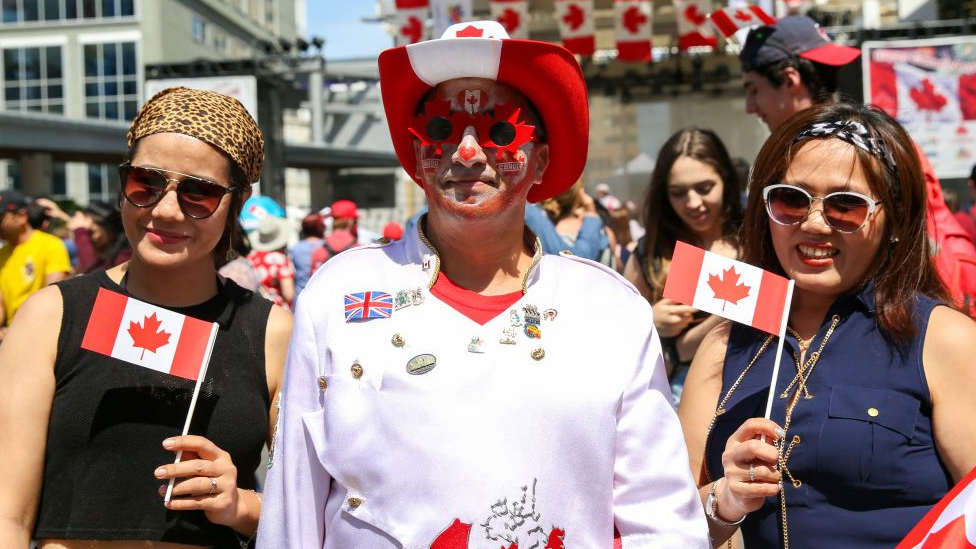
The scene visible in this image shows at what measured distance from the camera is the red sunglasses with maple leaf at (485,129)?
2.05 m

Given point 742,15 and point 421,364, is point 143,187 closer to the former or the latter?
point 421,364

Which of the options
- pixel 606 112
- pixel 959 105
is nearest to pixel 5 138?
pixel 606 112

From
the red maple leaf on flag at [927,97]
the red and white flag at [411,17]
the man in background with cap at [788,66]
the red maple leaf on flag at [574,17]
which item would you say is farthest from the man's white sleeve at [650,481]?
the red maple leaf on flag at [927,97]

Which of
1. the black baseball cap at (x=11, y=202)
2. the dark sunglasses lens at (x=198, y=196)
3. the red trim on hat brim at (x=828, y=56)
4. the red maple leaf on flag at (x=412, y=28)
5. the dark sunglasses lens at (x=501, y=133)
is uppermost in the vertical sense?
the red maple leaf on flag at (x=412, y=28)

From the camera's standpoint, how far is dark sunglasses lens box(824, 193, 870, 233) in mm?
2166

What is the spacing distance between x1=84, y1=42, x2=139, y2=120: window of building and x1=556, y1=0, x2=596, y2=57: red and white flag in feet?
101

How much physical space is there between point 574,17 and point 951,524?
13.1 metres

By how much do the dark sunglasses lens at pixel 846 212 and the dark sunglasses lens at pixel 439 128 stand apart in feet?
2.89

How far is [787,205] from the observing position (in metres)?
2.24

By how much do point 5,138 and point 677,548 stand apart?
25410mm

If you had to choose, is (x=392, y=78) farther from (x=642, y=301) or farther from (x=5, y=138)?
(x=5, y=138)

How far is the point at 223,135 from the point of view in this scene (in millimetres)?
2291

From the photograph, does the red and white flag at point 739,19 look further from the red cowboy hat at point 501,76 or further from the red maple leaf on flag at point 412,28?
the red maple leaf on flag at point 412,28

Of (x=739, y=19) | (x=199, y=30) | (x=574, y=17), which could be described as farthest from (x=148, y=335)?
(x=199, y=30)
